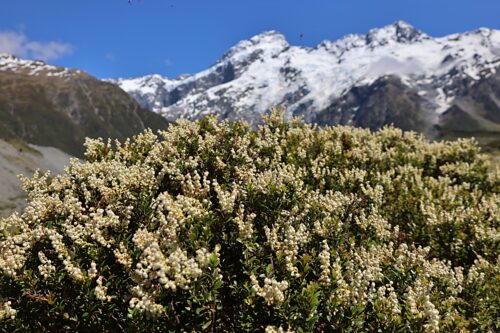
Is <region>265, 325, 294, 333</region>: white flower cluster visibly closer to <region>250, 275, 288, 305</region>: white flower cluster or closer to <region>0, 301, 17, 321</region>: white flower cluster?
<region>250, 275, 288, 305</region>: white flower cluster

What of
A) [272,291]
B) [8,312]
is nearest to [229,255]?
[272,291]

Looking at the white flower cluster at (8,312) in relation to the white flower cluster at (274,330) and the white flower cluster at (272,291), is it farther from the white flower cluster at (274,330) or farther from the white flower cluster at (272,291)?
the white flower cluster at (274,330)

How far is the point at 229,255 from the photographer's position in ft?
28.9

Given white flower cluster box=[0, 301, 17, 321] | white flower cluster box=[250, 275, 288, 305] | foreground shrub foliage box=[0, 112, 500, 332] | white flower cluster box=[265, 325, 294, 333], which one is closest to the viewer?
white flower cluster box=[265, 325, 294, 333]

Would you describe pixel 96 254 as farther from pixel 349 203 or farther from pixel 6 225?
pixel 349 203

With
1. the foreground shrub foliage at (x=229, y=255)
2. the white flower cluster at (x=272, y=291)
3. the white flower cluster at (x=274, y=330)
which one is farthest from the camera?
the foreground shrub foliage at (x=229, y=255)

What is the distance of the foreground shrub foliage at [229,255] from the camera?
7223 mm

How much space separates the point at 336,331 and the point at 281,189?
3.61m

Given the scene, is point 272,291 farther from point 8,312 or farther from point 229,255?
point 8,312

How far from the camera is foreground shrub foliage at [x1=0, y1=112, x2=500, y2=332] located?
7223mm

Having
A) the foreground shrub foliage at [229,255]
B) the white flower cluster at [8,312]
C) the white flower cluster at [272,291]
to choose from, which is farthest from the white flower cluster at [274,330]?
the white flower cluster at [8,312]

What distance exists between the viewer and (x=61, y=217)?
9961 mm

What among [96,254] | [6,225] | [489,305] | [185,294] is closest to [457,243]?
[489,305]

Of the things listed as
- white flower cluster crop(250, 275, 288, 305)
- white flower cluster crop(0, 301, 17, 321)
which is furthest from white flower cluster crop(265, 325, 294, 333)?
white flower cluster crop(0, 301, 17, 321)
